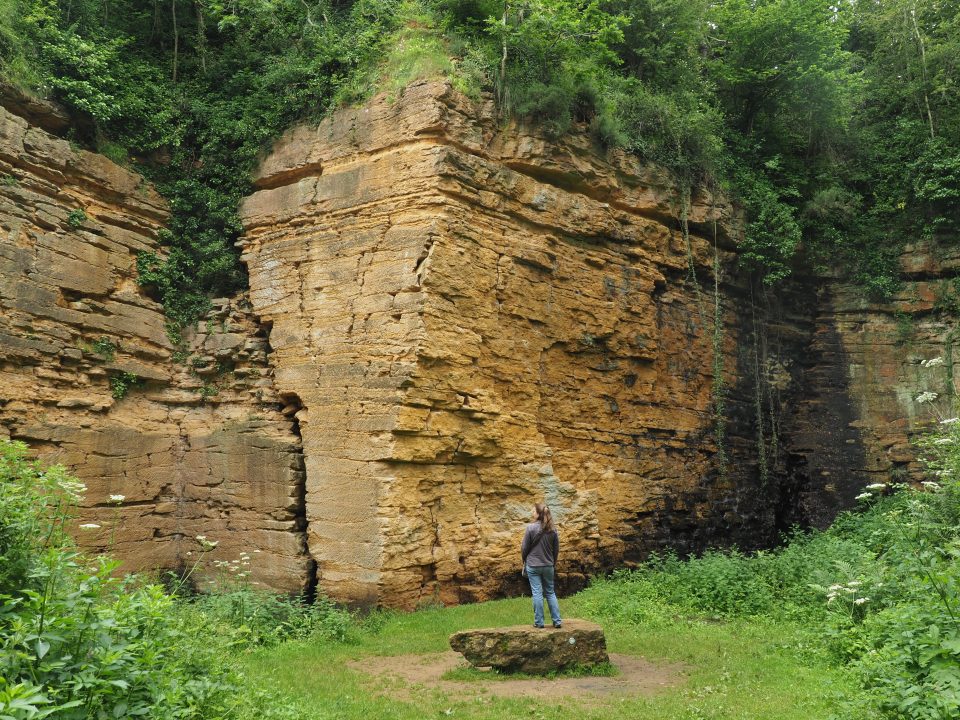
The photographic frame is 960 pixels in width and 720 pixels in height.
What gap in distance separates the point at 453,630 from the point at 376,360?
12.0 feet

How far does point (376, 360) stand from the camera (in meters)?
9.98

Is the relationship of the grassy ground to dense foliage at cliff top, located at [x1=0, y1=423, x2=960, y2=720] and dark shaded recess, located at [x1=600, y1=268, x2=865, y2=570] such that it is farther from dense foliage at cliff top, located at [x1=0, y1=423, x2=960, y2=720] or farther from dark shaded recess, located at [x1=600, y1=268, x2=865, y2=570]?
dark shaded recess, located at [x1=600, y1=268, x2=865, y2=570]

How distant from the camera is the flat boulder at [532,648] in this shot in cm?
695

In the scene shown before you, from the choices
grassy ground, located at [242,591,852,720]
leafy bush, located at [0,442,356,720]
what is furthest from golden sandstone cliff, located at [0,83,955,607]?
leafy bush, located at [0,442,356,720]

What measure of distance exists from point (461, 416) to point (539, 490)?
1.82 m

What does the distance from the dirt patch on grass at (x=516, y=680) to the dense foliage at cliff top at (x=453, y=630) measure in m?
0.12

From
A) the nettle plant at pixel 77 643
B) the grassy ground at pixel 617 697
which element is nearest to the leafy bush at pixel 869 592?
the grassy ground at pixel 617 697

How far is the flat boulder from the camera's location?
6.95 m

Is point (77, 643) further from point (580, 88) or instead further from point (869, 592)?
point (580, 88)

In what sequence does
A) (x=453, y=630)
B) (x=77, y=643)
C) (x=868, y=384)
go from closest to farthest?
(x=77, y=643)
(x=453, y=630)
(x=868, y=384)

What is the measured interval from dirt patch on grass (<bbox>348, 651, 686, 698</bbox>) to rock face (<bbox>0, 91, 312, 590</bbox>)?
2.81m

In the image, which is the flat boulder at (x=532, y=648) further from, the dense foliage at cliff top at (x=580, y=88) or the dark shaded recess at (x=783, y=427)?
the dark shaded recess at (x=783, y=427)

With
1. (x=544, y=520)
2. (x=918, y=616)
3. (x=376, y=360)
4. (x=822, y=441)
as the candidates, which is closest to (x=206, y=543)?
(x=544, y=520)

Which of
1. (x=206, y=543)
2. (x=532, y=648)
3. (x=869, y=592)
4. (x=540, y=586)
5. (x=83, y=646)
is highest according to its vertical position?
(x=206, y=543)
